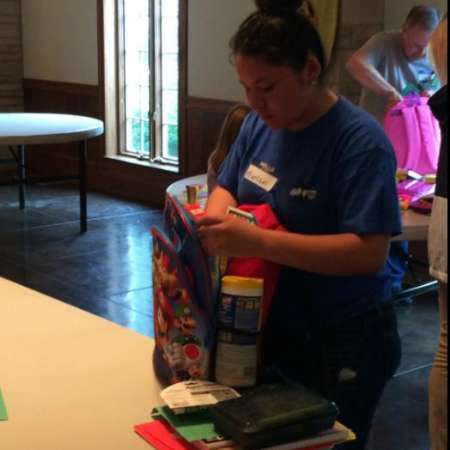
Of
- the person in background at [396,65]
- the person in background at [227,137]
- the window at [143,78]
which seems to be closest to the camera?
the person in background at [227,137]

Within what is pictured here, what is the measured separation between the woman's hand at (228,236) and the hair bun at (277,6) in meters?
0.37

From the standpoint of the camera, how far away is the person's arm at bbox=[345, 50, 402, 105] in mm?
4192

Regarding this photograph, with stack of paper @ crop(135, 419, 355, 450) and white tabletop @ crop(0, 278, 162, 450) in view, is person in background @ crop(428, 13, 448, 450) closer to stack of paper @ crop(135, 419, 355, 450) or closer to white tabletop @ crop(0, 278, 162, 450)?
stack of paper @ crop(135, 419, 355, 450)

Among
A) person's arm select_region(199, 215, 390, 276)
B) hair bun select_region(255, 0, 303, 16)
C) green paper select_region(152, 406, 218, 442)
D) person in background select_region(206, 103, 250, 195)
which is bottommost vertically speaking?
green paper select_region(152, 406, 218, 442)

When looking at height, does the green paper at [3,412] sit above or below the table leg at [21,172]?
above

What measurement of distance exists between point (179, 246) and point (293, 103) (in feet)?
1.07

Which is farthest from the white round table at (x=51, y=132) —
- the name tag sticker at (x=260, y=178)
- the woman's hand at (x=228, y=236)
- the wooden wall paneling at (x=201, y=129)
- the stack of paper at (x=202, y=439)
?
the stack of paper at (x=202, y=439)

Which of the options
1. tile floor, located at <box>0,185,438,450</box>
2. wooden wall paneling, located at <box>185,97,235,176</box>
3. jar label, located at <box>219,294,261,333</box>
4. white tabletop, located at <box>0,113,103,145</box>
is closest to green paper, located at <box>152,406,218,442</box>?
jar label, located at <box>219,294,261,333</box>

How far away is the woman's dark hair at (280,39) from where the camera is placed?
142cm

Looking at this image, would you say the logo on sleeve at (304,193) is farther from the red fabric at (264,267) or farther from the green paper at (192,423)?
the green paper at (192,423)

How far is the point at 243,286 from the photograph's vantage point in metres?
1.29

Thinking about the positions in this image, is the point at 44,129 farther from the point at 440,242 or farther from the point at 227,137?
the point at 440,242

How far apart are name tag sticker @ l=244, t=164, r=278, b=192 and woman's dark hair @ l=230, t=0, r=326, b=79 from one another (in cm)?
20

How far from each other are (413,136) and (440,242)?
2356 mm
